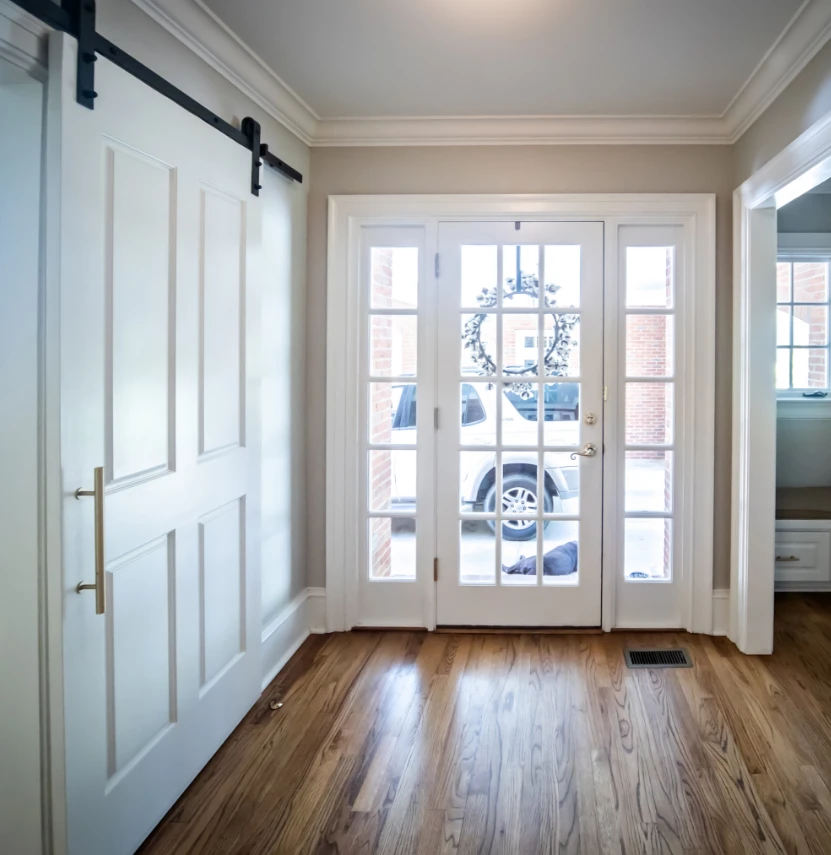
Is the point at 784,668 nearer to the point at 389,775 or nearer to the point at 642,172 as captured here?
the point at 389,775

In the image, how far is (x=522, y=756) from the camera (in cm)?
231

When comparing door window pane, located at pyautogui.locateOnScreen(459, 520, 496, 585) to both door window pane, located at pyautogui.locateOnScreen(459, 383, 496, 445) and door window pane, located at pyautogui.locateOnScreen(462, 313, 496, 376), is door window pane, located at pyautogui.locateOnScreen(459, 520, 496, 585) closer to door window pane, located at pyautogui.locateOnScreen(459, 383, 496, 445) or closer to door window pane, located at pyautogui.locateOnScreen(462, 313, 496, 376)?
door window pane, located at pyautogui.locateOnScreen(459, 383, 496, 445)

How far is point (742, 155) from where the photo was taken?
10.3 ft

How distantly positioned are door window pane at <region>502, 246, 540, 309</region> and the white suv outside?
0.45 metres

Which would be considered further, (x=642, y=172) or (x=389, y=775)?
(x=642, y=172)

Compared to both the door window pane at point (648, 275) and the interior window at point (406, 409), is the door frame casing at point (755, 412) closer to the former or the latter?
the door window pane at point (648, 275)

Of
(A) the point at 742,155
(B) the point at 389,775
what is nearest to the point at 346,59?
(A) the point at 742,155

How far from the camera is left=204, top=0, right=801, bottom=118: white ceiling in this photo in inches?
85.9

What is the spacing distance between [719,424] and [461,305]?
4.58 ft

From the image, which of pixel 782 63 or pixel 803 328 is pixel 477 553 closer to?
pixel 782 63

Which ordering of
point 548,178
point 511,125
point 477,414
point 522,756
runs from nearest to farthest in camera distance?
point 522,756 < point 511,125 < point 548,178 < point 477,414

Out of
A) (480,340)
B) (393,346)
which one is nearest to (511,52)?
(480,340)

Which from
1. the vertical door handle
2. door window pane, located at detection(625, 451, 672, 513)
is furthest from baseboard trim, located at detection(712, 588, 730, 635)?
the vertical door handle

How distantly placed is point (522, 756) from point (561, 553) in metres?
1.26
